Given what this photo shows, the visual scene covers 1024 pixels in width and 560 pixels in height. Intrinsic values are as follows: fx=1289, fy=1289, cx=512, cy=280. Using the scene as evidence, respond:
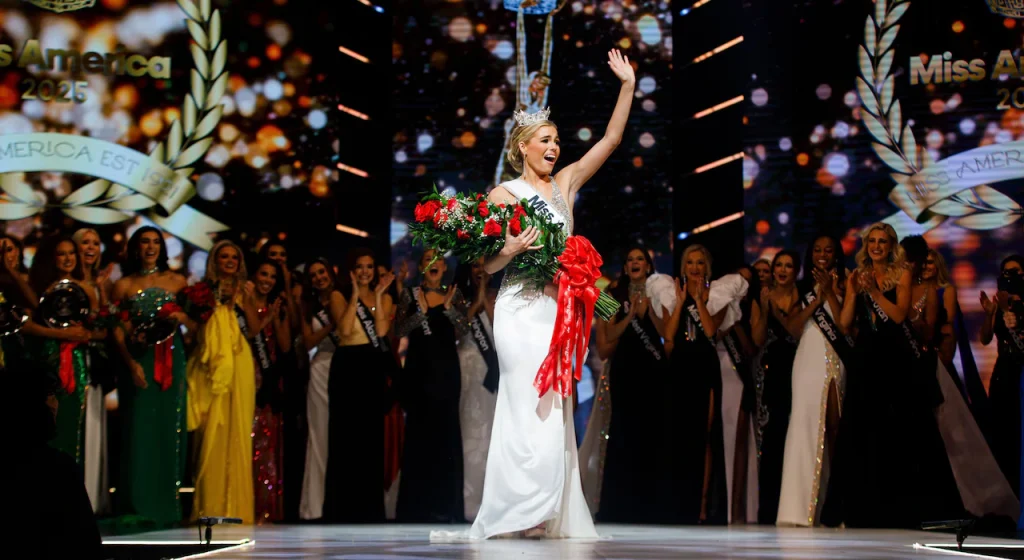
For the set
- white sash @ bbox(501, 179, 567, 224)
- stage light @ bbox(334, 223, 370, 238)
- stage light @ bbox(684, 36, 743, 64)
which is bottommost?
white sash @ bbox(501, 179, 567, 224)

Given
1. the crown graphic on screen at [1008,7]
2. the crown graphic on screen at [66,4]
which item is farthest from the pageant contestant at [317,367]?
the crown graphic on screen at [1008,7]

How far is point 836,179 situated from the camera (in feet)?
30.7

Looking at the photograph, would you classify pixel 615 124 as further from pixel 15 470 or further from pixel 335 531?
pixel 15 470

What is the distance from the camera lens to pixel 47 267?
27.1ft

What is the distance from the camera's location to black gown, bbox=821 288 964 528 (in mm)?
8188

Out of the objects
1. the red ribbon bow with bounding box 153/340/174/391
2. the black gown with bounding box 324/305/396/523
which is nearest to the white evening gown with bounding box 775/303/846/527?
the black gown with bounding box 324/305/396/523

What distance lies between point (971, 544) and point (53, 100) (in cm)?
694

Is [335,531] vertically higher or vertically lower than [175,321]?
lower

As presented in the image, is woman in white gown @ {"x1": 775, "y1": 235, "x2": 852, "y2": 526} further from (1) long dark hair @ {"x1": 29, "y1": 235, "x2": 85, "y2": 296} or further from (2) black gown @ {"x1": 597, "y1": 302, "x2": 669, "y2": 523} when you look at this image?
(1) long dark hair @ {"x1": 29, "y1": 235, "x2": 85, "y2": 296}

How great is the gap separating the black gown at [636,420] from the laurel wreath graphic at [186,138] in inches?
137

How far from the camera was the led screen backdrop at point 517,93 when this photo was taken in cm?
986

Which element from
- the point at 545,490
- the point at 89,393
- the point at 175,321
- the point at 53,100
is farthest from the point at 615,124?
the point at 53,100

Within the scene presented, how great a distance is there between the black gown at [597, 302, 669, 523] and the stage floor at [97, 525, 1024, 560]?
1358 mm

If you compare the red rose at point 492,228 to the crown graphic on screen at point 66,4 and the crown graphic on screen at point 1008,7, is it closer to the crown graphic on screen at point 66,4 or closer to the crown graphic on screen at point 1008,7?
the crown graphic on screen at point 66,4
